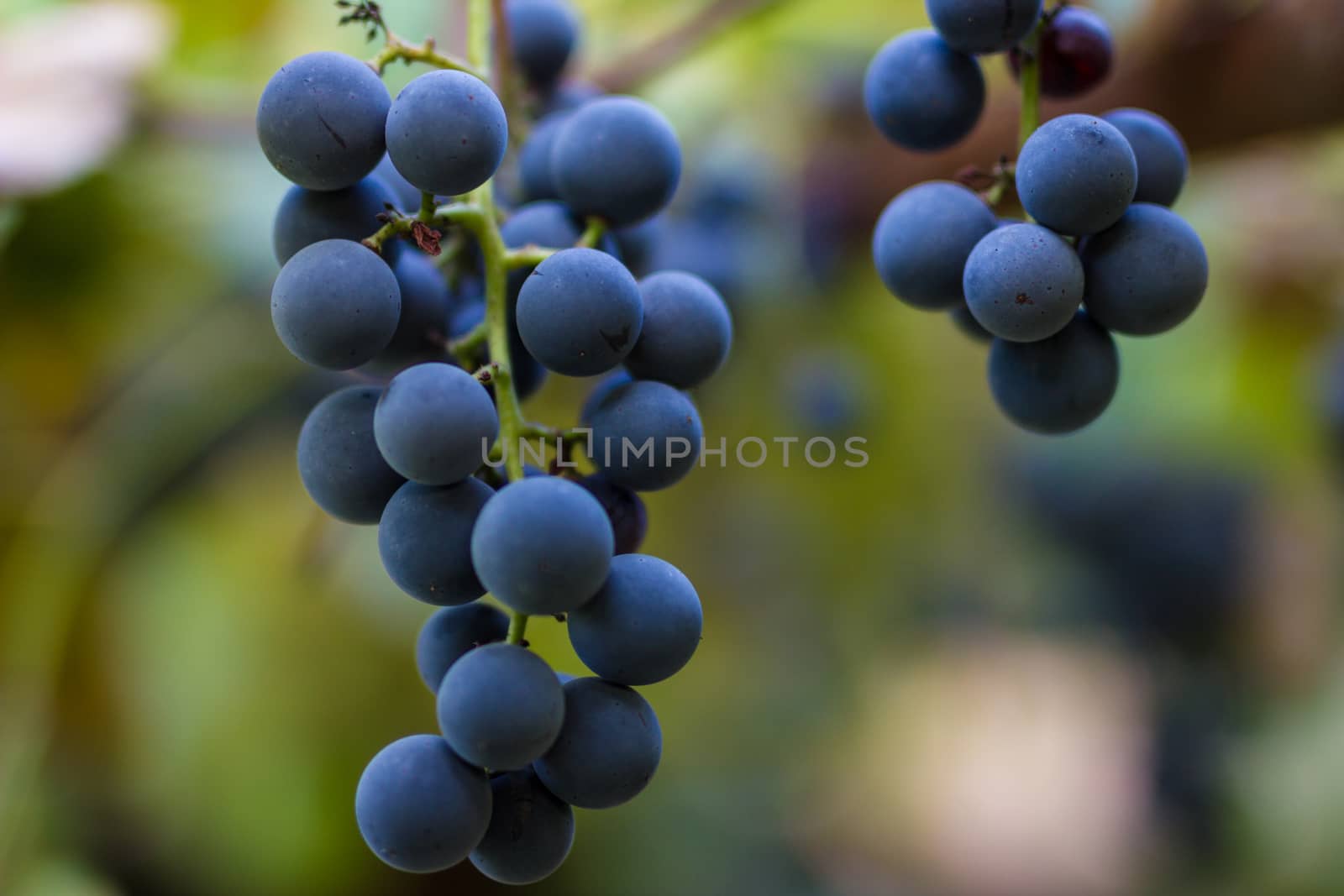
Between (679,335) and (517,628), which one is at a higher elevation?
(679,335)

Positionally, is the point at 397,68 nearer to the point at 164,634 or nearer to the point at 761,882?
the point at 164,634

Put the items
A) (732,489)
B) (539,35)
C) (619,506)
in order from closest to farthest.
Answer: (619,506), (539,35), (732,489)

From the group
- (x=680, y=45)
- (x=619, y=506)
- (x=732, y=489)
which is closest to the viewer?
(x=619, y=506)

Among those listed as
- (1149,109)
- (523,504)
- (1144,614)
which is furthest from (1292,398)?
(523,504)

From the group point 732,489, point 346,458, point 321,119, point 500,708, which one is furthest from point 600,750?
point 732,489

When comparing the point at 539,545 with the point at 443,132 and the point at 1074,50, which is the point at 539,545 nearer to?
the point at 443,132

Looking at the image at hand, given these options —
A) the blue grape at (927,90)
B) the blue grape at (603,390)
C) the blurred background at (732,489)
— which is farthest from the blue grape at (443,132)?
the blurred background at (732,489)
